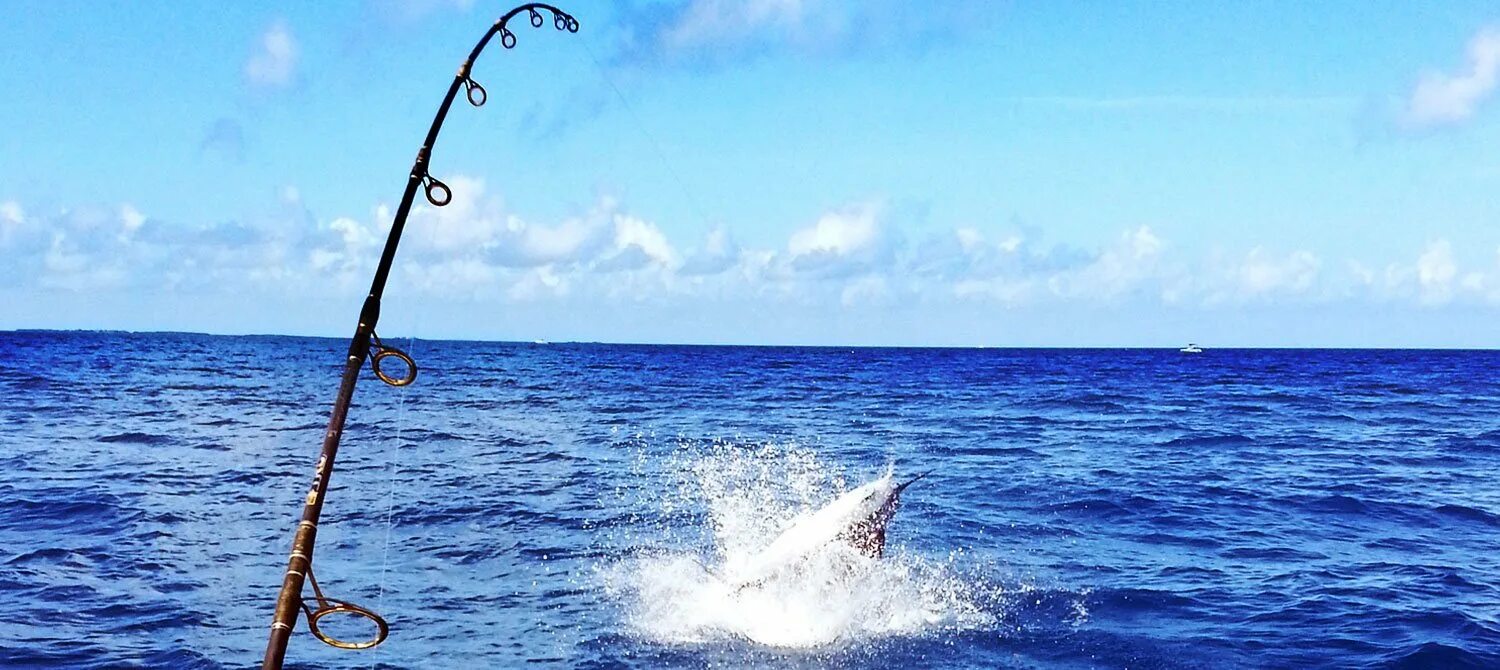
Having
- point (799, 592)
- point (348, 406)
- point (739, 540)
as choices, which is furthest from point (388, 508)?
point (348, 406)

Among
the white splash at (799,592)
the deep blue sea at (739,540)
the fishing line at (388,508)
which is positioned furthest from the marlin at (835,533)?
the fishing line at (388,508)

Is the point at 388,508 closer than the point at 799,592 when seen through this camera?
No

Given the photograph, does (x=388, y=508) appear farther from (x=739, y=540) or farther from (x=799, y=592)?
(x=799, y=592)

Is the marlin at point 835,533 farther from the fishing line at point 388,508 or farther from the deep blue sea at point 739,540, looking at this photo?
the fishing line at point 388,508

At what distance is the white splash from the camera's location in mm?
11312

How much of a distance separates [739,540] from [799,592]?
4.06 meters

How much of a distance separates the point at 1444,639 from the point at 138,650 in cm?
1309

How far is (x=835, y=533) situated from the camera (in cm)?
1292

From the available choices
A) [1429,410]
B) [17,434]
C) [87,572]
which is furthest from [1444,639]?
[1429,410]

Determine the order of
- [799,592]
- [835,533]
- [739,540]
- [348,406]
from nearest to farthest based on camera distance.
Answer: [348,406] < [799,592] < [835,533] < [739,540]

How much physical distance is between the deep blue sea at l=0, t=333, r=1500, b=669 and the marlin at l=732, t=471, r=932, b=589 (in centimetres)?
28

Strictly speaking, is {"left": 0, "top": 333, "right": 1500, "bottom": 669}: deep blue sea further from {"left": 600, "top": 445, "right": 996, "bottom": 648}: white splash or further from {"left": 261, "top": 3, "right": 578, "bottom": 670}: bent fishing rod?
{"left": 261, "top": 3, "right": 578, "bottom": 670}: bent fishing rod

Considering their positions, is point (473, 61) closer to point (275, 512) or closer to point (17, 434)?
point (275, 512)

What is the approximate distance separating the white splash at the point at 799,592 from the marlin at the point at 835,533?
0.05ft
